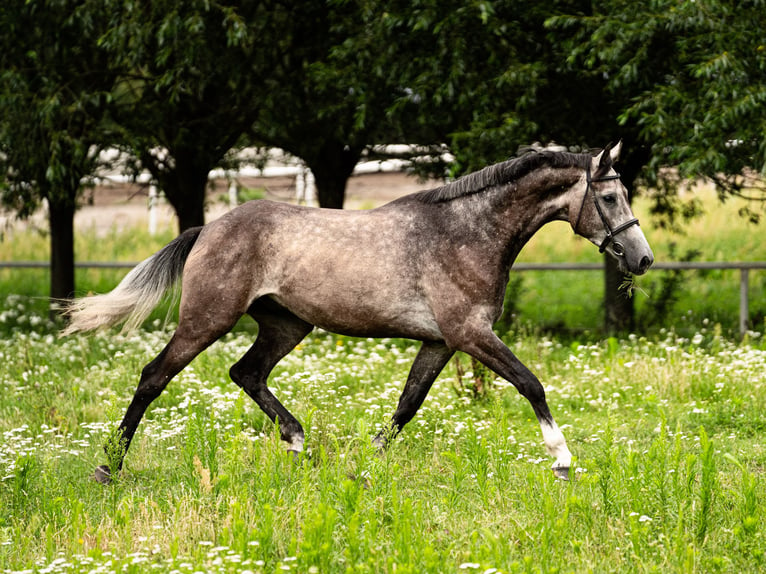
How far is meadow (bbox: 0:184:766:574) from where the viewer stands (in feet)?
13.8

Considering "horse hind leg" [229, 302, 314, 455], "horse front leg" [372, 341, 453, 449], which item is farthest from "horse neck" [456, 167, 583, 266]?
"horse hind leg" [229, 302, 314, 455]

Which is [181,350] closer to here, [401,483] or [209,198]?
[401,483]

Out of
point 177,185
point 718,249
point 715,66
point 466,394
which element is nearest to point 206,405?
point 466,394

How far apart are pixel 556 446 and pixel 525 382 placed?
1.32ft

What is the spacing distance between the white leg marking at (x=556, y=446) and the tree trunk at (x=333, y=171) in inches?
305

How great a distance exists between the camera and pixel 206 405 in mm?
7738

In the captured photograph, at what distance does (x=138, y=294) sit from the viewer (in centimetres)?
639

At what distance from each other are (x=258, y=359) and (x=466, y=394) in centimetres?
210

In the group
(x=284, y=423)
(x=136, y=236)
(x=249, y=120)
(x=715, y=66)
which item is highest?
(x=715, y=66)

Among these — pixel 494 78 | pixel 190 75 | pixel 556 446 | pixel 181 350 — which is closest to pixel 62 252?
pixel 190 75

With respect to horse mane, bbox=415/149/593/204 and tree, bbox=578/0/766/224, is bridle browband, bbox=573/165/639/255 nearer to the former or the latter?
horse mane, bbox=415/149/593/204

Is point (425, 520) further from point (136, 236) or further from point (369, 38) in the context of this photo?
point (136, 236)

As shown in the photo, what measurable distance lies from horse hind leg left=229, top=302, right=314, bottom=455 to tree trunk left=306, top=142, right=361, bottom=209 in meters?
6.58

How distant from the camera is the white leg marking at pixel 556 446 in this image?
5.64 meters
